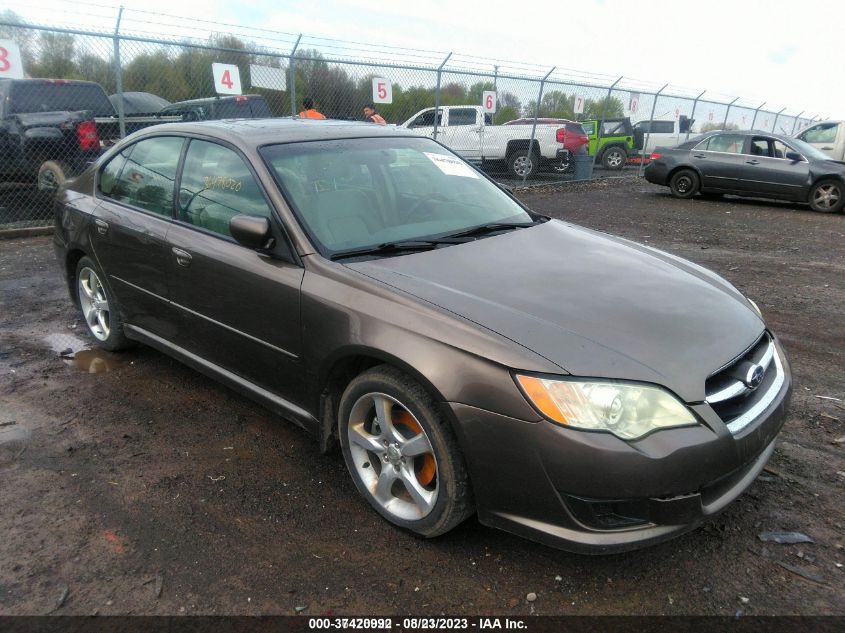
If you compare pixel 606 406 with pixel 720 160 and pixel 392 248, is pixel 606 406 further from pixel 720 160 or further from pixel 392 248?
pixel 720 160

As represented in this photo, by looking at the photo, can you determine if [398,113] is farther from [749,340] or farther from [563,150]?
[749,340]

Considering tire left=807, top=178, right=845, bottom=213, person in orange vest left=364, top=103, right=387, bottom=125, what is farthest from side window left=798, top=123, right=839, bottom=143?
person in orange vest left=364, top=103, right=387, bottom=125

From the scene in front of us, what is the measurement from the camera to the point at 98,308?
452cm

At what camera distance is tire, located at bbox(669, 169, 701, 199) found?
1380cm

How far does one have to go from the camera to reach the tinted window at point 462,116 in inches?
574

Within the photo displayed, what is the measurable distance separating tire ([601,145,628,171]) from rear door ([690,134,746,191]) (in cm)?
685

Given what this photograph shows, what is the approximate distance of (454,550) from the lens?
101 inches

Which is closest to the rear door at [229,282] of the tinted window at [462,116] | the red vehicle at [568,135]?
the tinted window at [462,116]

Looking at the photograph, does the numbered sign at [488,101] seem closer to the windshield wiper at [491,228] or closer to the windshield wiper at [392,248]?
the windshield wiper at [491,228]

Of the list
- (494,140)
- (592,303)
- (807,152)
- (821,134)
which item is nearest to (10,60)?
(592,303)

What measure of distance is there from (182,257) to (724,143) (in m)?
12.8

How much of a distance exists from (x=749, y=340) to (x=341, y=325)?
168 cm

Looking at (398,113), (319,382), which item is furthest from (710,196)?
(319,382)

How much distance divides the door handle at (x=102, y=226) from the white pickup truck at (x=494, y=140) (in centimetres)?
1086
